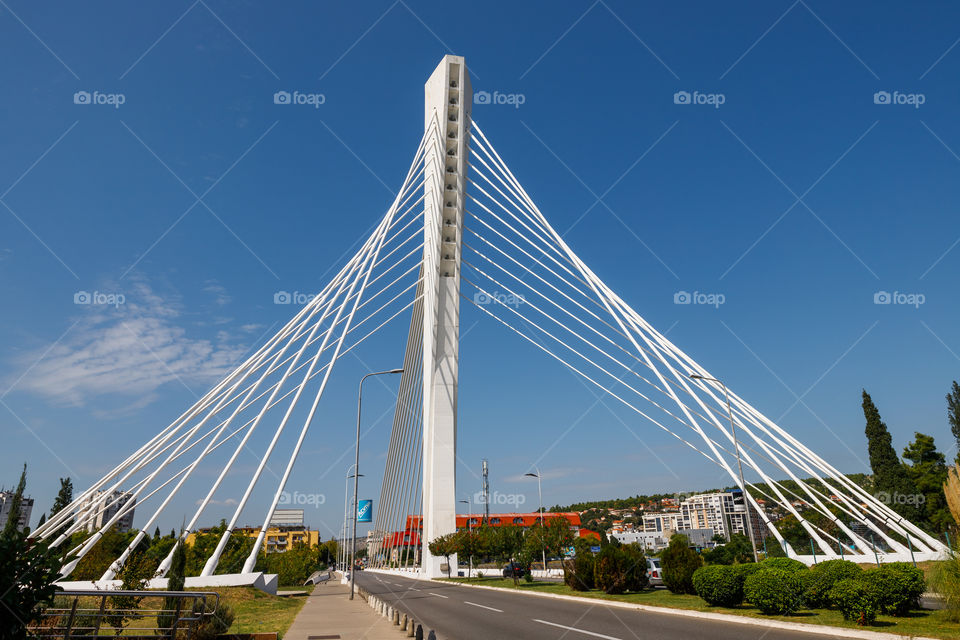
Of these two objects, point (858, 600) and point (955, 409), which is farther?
point (955, 409)

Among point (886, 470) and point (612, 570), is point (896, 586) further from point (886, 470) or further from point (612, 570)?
point (886, 470)

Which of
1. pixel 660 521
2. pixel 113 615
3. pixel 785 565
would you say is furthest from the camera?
pixel 660 521

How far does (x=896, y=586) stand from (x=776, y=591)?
2.29m

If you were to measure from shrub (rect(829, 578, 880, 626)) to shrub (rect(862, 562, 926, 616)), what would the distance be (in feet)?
0.62

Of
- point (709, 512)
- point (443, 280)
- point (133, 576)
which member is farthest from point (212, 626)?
point (709, 512)

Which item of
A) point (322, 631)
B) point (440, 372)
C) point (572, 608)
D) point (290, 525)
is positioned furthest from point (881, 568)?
point (290, 525)

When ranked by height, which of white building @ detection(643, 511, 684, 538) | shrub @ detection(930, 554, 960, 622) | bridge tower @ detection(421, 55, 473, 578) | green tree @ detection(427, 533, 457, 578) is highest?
bridge tower @ detection(421, 55, 473, 578)

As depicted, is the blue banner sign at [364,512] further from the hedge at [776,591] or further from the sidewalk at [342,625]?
the hedge at [776,591]

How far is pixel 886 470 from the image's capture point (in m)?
45.4

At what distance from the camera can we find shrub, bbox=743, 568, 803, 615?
12070 mm

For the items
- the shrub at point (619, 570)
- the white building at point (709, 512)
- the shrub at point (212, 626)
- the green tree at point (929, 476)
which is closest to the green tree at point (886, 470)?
the green tree at point (929, 476)

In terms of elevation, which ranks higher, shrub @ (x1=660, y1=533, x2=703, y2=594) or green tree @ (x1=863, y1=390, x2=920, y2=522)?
green tree @ (x1=863, y1=390, x2=920, y2=522)

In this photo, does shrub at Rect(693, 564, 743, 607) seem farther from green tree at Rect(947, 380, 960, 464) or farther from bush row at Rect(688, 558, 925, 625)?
green tree at Rect(947, 380, 960, 464)

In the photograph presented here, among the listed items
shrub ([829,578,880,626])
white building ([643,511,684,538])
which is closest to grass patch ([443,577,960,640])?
shrub ([829,578,880,626])
